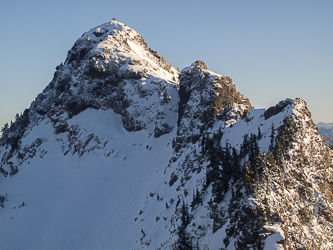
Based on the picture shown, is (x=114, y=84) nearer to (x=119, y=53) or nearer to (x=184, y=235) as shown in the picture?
(x=119, y=53)

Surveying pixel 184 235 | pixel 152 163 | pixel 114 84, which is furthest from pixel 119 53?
pixel 184 235

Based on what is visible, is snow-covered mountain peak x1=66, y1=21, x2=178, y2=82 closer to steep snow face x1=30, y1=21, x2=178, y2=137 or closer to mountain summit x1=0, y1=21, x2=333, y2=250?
steep snow face x1=30, y1=21, x2=178, y2=137

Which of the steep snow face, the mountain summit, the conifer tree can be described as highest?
the steep snow face

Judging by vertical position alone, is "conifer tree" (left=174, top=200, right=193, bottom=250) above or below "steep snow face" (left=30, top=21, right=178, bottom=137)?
below

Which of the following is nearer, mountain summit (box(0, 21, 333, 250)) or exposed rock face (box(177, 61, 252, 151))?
mountain summit (box(0, 21, 333, 250))

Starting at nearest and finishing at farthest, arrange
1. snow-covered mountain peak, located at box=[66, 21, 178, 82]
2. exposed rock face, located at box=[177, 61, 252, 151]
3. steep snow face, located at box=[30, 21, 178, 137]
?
exposed rock face, located at box=[177, 61, 252, 151], steep snow face, located at box=[30, 21, 178, 137], snow-covered mountain peak, located at box=[66, 21, 178, 82]

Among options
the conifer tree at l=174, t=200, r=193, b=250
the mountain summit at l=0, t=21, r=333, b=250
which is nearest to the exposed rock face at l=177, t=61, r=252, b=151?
the mountain summit at l=0, t=21, r=333, b=250

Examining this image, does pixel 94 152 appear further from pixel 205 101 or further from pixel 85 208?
pixel 205 101

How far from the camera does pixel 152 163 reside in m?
86.2

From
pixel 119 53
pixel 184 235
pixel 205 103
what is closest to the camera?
pixel 184 235

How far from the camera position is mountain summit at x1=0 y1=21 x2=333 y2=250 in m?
46.1

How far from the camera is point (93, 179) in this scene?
89.4 metres

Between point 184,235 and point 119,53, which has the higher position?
point 119,53

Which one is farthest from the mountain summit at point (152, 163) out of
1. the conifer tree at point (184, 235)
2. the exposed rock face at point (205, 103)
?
the exposed rock face at point (205, 103)
